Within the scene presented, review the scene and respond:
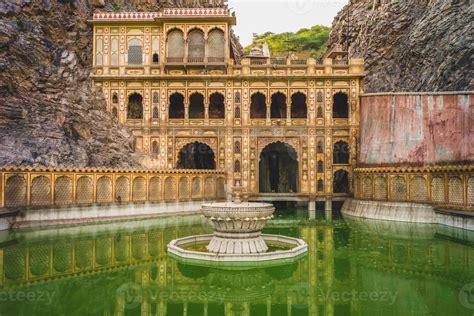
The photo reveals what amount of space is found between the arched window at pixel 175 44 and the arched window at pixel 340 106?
39.8ft

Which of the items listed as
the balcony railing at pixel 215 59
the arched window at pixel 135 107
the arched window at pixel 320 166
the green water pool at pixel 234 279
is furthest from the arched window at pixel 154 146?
the green water pool at pixel 234 279

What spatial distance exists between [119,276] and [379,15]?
40935 millimetres

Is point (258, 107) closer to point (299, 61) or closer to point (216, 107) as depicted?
point (216, 107)

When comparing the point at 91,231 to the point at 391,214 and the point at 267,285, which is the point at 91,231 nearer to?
the point at 267,285

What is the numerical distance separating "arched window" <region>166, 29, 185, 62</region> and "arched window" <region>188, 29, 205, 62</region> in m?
0.59

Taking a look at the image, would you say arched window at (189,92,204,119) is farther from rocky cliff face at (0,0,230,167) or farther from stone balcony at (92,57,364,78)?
rocky cliff face at (0,0,230,167)

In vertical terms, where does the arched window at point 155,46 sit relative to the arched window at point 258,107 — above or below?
above

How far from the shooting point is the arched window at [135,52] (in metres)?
32.0

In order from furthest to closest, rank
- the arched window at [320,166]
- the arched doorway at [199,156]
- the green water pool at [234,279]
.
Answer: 1. the arched doorway at [199,156]
2. the arched window at [320,166]
3. the green water pool at [234,279]

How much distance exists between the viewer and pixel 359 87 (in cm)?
3083

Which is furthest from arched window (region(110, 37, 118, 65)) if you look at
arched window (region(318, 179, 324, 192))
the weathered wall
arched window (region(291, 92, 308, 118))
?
the weathered wall

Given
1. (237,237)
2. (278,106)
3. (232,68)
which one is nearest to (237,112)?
(232,68)

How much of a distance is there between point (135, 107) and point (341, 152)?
1625 cm

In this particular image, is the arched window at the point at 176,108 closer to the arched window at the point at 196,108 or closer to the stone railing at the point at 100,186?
the arched window at the point at 196,108
